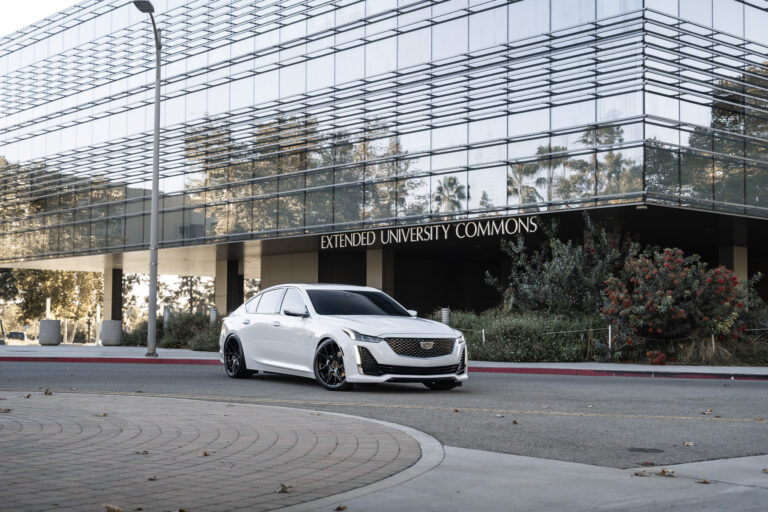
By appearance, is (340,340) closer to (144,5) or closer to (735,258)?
(144,5)

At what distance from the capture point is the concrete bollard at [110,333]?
37.7 m

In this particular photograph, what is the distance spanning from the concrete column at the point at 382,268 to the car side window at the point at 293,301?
21778mm

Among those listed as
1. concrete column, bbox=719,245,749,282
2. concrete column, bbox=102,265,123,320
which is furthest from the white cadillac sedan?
concrete column, bbox=102,265,123,320

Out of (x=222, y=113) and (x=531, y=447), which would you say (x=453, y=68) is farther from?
(x=531, y=447)

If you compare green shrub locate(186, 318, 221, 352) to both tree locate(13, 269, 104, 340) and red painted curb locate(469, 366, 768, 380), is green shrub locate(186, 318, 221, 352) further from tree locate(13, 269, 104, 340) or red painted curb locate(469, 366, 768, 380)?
tree locate(13, 269, 104, 340)

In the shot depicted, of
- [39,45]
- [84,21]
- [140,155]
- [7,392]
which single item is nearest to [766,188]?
[7,392]

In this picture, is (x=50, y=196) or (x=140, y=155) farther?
(x=50, y=196)

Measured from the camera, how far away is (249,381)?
1520cm

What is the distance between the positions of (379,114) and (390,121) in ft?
1.92

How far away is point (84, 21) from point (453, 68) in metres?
24.4

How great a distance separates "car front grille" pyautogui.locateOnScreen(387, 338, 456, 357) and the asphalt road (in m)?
0.57

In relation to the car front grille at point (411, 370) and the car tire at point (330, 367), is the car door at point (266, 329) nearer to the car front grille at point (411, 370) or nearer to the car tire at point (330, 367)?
the car tire at point (330, 367)

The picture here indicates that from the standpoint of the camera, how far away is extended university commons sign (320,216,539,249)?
1161 inches

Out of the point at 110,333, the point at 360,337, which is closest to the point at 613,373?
the point at 360,337
